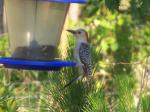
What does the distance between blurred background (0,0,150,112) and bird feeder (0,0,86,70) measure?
0.33ft

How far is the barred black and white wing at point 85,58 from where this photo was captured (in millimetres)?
3492

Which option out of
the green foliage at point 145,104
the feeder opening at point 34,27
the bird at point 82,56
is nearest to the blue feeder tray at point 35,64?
the bird at point 82,56

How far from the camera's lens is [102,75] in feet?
21.1

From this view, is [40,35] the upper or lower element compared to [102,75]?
upper

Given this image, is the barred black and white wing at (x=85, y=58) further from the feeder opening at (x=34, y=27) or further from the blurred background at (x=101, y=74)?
the feeder opening at (x=34, y=27)

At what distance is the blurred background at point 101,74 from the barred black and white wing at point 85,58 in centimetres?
5

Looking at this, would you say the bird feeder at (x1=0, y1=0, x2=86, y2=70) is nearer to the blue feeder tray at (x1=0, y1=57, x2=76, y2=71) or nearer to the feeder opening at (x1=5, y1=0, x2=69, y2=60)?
the feeder opening at (x1=5, y1=0, x2=69, y2=60)

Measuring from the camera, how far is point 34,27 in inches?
146

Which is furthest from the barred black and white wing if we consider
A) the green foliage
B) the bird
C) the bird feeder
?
the green foliage

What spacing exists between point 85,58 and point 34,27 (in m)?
0.37

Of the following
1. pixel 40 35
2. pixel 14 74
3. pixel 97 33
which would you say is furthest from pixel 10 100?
pixel 97 33

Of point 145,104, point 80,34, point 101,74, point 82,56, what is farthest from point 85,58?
point 101,74

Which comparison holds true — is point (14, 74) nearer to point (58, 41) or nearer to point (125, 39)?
point (125, 39)

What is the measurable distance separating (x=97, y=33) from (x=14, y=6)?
300 cm
